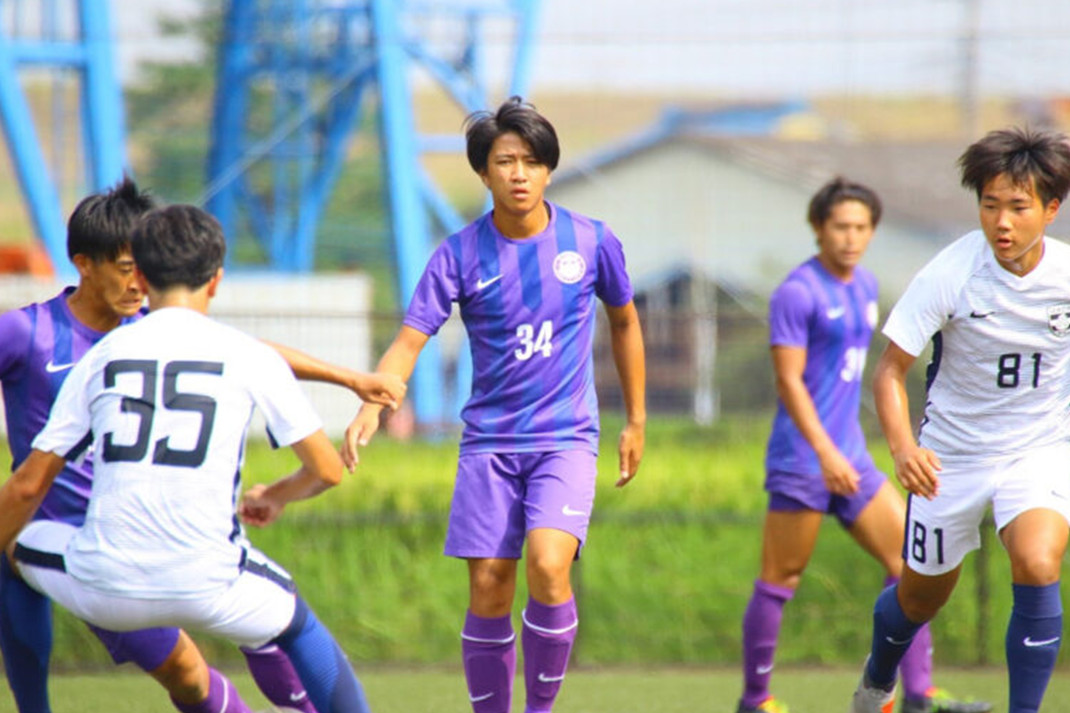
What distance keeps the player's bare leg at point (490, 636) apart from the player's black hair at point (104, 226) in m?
1.46

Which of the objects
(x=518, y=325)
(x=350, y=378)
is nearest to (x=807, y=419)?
(x=518, y=325)

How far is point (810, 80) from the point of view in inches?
430

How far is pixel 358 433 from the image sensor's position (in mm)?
4488

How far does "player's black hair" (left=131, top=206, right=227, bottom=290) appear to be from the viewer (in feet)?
12.4

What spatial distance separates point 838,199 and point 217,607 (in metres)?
3.22

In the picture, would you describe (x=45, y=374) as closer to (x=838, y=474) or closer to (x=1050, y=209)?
(x=838, y=474)

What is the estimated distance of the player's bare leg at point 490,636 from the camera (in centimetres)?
490

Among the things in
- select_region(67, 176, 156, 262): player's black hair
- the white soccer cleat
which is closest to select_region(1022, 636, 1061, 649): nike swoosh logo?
the white soccer cleat

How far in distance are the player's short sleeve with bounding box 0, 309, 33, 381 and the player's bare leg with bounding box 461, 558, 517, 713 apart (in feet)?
4.89

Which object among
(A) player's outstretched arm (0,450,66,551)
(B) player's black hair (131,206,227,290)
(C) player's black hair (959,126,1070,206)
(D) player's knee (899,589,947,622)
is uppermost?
(C) player's black hair (959,126,1070,206)

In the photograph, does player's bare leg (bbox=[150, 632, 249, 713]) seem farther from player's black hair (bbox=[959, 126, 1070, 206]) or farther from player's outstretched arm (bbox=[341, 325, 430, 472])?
player's black hair (bbox=[959, 126, 1070, 206])

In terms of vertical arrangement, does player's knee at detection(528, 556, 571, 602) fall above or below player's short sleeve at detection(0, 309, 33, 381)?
below

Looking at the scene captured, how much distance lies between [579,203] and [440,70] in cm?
156

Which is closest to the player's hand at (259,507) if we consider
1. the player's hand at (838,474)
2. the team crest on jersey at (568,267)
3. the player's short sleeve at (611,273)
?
the team crest on jersey at (568,267)
